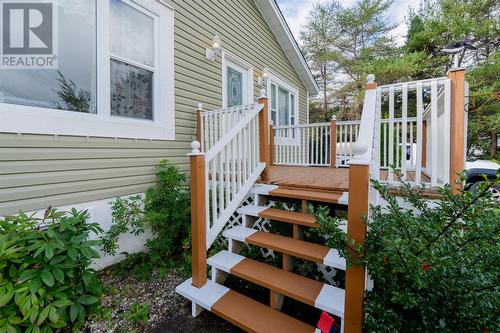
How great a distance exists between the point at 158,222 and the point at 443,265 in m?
2.68

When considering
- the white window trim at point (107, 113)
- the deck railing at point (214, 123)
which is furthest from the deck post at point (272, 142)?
the white window trim at point (107, 113)

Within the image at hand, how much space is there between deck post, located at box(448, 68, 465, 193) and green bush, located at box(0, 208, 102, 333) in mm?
3184

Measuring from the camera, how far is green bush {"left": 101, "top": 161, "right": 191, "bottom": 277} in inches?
109

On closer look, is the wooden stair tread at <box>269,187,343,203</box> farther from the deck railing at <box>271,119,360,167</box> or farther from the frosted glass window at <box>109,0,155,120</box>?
the deck railing at <box>271,119,360,167</box>

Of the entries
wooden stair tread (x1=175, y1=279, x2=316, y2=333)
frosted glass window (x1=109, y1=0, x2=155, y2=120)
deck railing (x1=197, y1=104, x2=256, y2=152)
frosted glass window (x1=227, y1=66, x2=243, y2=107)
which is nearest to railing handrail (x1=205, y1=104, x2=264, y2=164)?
deck railing (x1=197, y1=104, x2=256, y2=152)

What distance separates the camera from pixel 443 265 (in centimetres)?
122

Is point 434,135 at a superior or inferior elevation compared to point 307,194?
superior

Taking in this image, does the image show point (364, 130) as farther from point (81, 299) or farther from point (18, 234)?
point (18, 234)

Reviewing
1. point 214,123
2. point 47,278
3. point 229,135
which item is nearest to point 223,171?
point 229,135

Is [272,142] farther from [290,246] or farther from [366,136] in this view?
[366,136]

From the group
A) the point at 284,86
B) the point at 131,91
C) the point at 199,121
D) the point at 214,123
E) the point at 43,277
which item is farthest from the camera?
the point at 284,86

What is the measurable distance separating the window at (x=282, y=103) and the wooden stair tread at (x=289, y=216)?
4858 mm

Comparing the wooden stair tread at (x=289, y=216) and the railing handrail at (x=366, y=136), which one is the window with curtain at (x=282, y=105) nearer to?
the wooden stair tread at (x=289, y=216)

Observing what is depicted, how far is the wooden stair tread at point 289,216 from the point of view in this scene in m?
2.27
